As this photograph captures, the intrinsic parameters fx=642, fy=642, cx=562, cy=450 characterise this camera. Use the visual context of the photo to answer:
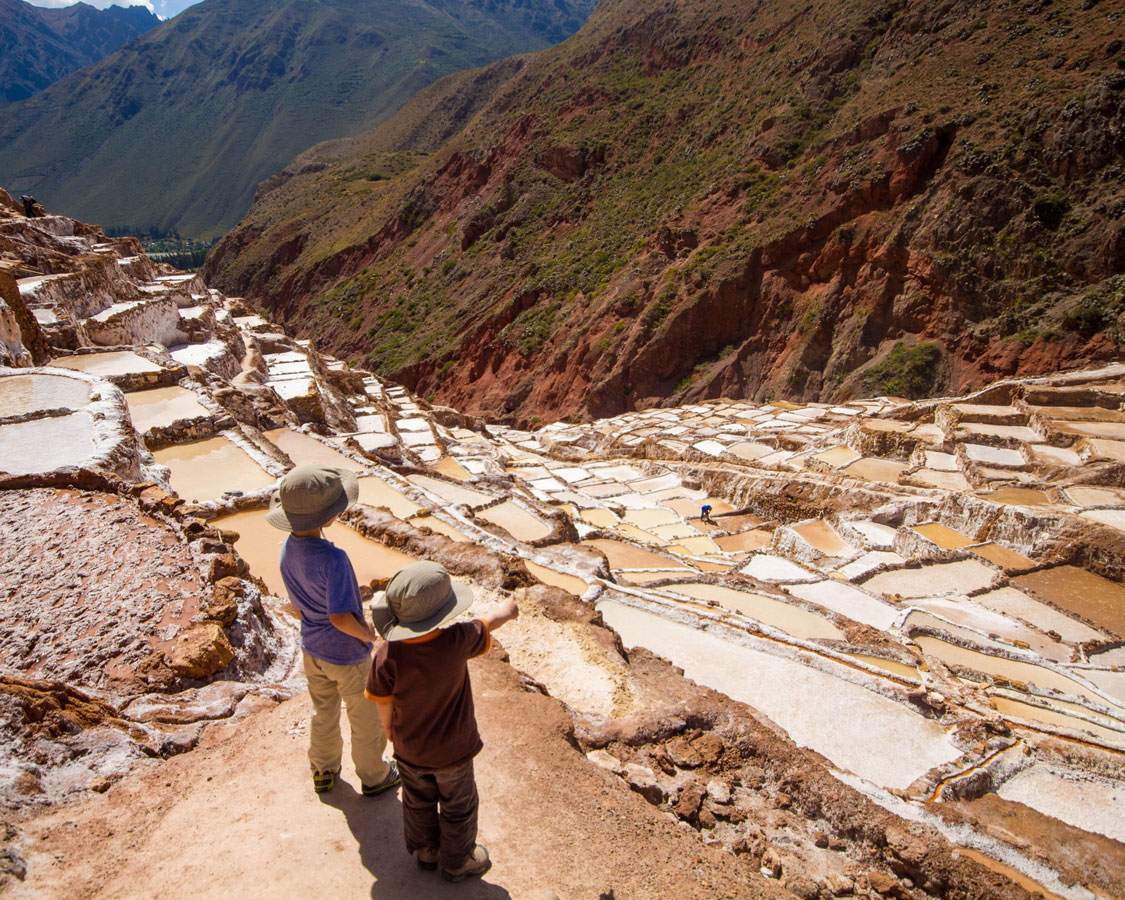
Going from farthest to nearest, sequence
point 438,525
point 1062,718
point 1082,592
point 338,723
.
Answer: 1. point 1082,592
2. point 438,525
3. point 1062,718
4. point 338,723

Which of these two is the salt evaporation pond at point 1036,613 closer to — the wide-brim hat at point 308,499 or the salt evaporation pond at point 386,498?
the salt evaporation pond at point 386,498

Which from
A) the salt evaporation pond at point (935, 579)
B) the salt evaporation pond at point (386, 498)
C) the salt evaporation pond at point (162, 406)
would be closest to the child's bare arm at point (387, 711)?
the salt evaporation pond at point (386, 498)

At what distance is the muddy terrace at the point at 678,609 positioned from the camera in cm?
298

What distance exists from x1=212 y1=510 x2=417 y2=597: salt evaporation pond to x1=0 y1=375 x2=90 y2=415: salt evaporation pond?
1.64 m

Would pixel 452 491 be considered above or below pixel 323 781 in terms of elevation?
below

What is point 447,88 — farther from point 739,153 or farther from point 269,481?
point 269,481

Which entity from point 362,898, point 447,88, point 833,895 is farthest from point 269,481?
point 447,88

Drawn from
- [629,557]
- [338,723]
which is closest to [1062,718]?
[629,557]

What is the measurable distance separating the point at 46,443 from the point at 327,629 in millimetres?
3838

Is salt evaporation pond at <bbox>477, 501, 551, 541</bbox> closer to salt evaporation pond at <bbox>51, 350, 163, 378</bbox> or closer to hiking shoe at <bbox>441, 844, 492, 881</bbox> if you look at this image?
salt evaporation pond at <bbox>51, 350, 163, 378</bbox>

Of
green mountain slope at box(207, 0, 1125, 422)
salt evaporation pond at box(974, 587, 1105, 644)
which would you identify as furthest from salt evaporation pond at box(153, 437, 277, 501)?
green mountain slope at box(207, 0, 1125, 422)

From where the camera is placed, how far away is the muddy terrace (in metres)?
2.98

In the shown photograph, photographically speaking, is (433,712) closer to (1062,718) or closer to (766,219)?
(1062,718)

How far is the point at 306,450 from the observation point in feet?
30.5
